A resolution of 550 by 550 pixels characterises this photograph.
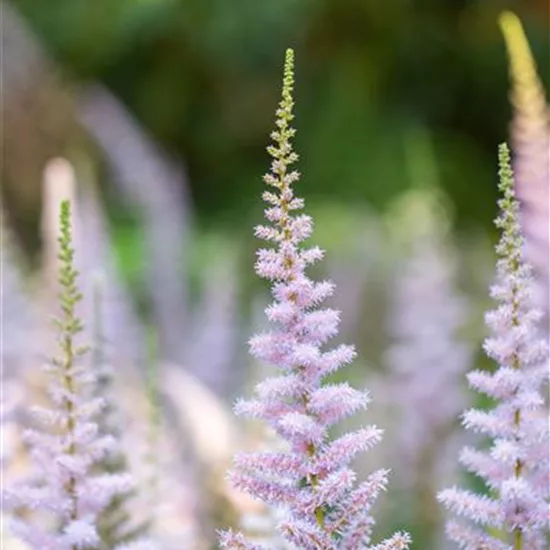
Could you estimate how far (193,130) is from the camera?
416 centimetres

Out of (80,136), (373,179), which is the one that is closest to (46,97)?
(80,136)

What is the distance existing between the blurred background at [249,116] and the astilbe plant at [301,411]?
1.67 m

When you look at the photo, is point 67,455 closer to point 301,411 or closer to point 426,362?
point 301,411

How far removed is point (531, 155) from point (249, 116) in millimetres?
3317

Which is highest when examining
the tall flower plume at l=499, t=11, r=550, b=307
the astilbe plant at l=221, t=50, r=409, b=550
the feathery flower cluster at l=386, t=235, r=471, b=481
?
the feathery flower cluster at l=386, t=235, r=471, b=481

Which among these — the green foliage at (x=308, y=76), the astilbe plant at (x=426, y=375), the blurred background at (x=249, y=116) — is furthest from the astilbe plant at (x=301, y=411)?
the green foliage at (x=308, y=76)

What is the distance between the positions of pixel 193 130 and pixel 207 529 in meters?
3.33

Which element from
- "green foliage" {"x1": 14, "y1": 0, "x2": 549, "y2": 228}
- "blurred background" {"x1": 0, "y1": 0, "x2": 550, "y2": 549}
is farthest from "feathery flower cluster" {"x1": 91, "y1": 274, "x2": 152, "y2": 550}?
"green foliage" {"x1": 14, "y1": 0, "x2": 549, "y2": 228}

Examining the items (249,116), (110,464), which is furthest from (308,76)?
(110,464)

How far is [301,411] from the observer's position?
418 mm

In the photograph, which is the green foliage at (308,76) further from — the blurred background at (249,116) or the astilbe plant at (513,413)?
the astilbe plant at (513,413)

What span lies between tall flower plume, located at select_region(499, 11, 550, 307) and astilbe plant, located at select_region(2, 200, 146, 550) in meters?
0.32

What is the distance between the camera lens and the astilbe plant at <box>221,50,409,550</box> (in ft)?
1.35

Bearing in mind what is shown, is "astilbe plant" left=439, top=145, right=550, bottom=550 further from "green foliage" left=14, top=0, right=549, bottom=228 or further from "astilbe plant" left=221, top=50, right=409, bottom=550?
"green foliage" left=14, top=0, right=549, bottom=228
